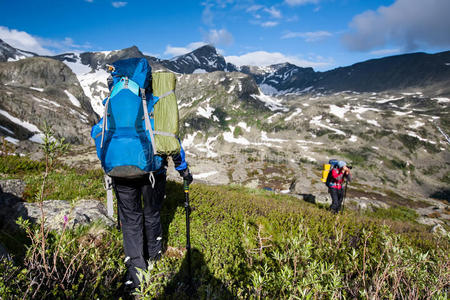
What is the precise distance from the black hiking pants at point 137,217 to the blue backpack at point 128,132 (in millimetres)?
410

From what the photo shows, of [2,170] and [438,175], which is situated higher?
[2,170]

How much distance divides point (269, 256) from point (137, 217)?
256 cm

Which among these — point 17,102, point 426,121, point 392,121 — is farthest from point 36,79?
point 426,121

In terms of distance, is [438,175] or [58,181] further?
[438,175]

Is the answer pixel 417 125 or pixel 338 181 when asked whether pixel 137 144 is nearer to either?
pixel 338 181

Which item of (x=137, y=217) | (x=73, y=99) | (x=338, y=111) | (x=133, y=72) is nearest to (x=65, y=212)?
(x=137, y=217)

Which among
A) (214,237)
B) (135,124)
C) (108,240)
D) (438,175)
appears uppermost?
(135,124)

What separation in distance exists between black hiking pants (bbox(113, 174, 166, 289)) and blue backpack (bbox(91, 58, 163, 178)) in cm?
41

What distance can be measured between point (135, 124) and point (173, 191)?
16.6 feet

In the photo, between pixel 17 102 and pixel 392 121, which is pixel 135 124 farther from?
pixel 392 121

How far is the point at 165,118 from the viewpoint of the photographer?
3447 millimetres

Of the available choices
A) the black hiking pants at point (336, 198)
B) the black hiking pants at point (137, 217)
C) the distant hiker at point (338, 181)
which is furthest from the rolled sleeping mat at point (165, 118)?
the black hiking pants at point (336, 198)

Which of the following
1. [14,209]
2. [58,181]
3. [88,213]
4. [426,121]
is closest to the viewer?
[14,209]

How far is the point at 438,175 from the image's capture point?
112750 millimetres
